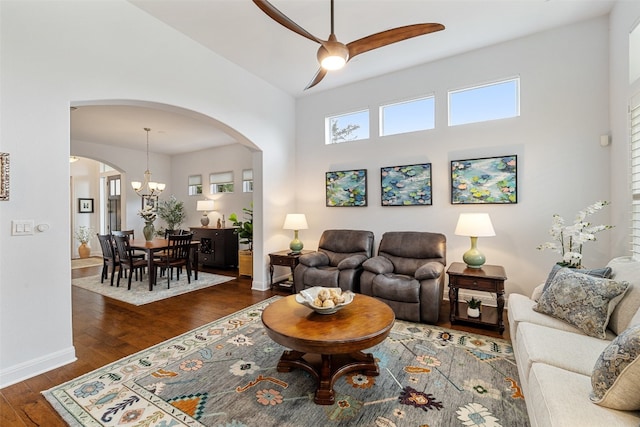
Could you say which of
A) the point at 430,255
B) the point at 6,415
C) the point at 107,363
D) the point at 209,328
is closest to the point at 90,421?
the point at 6,415

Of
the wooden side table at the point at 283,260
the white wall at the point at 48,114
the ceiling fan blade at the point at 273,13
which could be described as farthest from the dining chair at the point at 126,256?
the ceiling fan blade at the point at 273,13

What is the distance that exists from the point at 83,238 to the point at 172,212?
9.61 feet

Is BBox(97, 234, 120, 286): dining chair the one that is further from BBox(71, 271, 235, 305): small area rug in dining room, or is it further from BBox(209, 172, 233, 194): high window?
BBox(209, 172, 233, 194): high window

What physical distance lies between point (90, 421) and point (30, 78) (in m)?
2.62

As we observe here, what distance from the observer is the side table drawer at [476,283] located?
120 inches

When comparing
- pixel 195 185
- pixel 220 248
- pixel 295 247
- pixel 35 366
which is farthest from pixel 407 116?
pixel 195 185

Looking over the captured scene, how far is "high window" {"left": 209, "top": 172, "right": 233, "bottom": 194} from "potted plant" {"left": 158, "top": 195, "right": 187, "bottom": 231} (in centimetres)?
122

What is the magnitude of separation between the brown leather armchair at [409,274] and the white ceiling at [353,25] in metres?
2.53

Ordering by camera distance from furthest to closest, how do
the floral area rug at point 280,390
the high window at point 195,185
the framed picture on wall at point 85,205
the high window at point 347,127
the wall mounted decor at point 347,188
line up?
the framed picture on wall at point 85,205, the high window at point 195,185, the high window at point 347,127, the wall mounted decor at point 347,188, the floral area rug at point 280,390

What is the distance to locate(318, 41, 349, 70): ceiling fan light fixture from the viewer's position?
2299 millimetres

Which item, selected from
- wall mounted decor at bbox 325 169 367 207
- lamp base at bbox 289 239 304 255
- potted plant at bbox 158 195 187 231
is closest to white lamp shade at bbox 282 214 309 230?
lamp base at bbox 289 239 304 255

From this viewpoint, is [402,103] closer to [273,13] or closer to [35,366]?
[273,13]

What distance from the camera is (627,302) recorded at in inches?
74.5

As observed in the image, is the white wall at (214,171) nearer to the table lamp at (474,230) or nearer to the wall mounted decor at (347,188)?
the wall mounted decor at (347,188)
